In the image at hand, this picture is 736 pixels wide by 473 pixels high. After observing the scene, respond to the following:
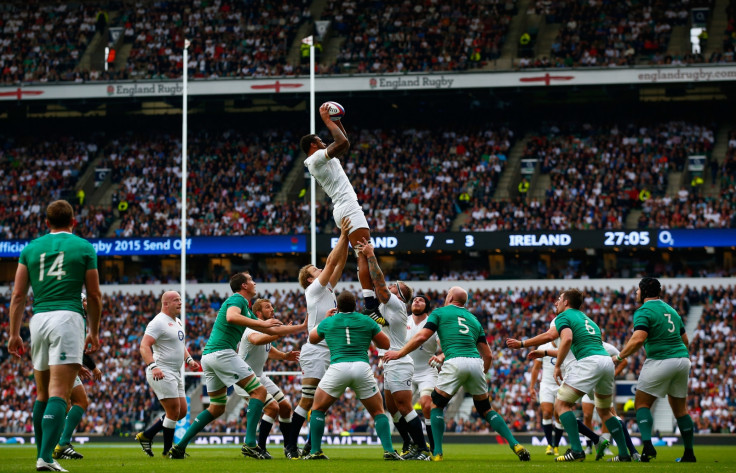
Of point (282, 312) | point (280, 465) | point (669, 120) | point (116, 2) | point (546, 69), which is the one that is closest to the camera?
point (280, 465)

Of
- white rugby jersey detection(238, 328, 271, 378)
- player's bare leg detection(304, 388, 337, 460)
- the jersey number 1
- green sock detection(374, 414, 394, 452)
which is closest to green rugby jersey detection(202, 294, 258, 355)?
white rugby jersey detection(238, 328, 271, 378)

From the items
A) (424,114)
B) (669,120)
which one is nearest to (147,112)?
(424,114)

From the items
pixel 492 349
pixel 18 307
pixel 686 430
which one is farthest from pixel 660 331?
pixel 492 349

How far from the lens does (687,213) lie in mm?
35469

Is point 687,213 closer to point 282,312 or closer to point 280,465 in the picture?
point 282,312

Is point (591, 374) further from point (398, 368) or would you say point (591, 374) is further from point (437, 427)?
point (398, 368)

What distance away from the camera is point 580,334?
1278 cm

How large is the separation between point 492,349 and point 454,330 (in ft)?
63.9

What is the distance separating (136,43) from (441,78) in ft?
48.4

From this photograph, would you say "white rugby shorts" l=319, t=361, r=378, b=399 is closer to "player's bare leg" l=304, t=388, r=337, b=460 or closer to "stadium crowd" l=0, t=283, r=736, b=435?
"player's bare leg" l=304, t=388, r=337, b=460

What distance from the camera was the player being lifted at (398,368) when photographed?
12266 mm

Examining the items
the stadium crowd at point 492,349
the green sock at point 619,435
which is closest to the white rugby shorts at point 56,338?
the green sock at point 619,435

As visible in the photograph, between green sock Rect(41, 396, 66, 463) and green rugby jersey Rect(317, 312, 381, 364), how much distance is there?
4064 millimetres

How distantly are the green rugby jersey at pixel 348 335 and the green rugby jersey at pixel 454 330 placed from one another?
36.9 inches
